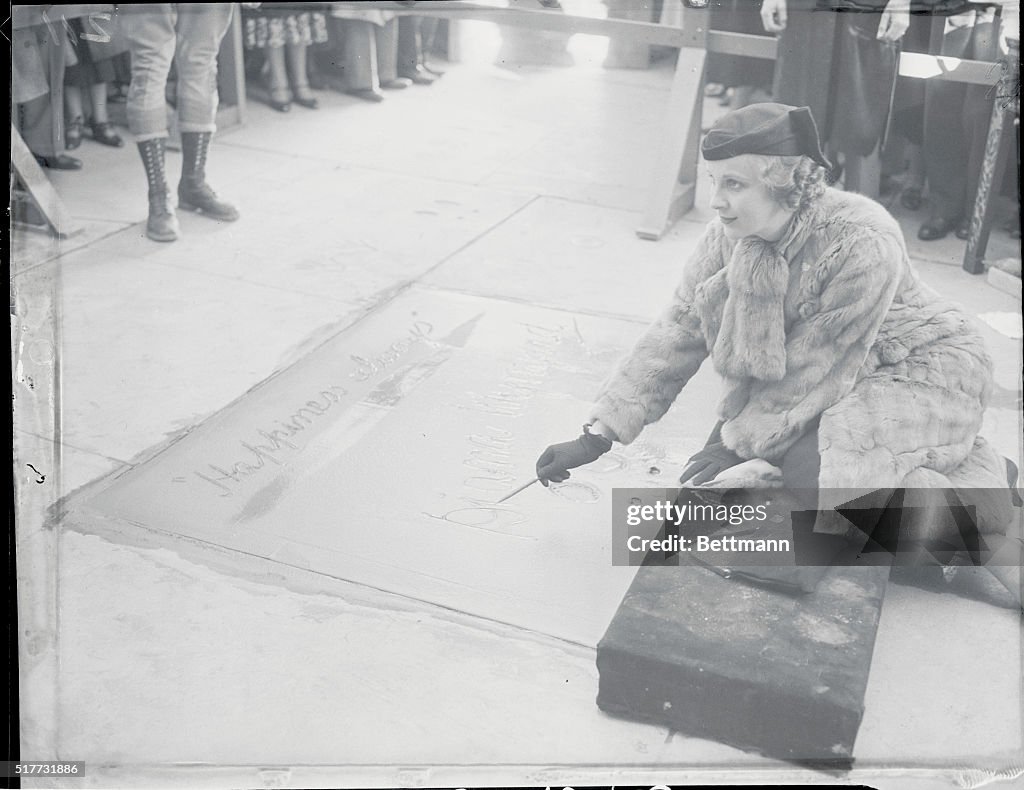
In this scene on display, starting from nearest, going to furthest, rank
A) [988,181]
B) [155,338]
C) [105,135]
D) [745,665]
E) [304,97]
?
[745,665] < [155,338] < [988,181] < [105,135] < [304,97]

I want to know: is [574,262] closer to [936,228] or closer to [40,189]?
[936,228]

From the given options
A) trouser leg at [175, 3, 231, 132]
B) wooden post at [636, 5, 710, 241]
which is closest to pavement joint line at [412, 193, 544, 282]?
wooden post at [636, 5, 710, 241]

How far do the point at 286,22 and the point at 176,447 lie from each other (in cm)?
269

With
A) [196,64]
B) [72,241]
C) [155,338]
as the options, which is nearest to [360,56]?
[196,64]

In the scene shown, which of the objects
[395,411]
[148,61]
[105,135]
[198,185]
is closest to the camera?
[395,411]

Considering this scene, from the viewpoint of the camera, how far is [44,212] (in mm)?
3932

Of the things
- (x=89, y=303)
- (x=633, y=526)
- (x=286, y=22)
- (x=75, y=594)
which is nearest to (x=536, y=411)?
(x=633, y=526)

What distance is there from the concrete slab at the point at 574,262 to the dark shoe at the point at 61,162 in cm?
169

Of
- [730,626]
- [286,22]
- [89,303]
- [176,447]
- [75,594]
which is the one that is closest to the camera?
[730,626]

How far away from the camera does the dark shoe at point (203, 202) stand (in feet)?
13.9

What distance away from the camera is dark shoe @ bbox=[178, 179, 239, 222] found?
4250mm

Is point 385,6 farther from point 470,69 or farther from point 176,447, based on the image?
point 176,447

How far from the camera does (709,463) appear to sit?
2.54 m

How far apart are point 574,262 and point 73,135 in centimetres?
226
